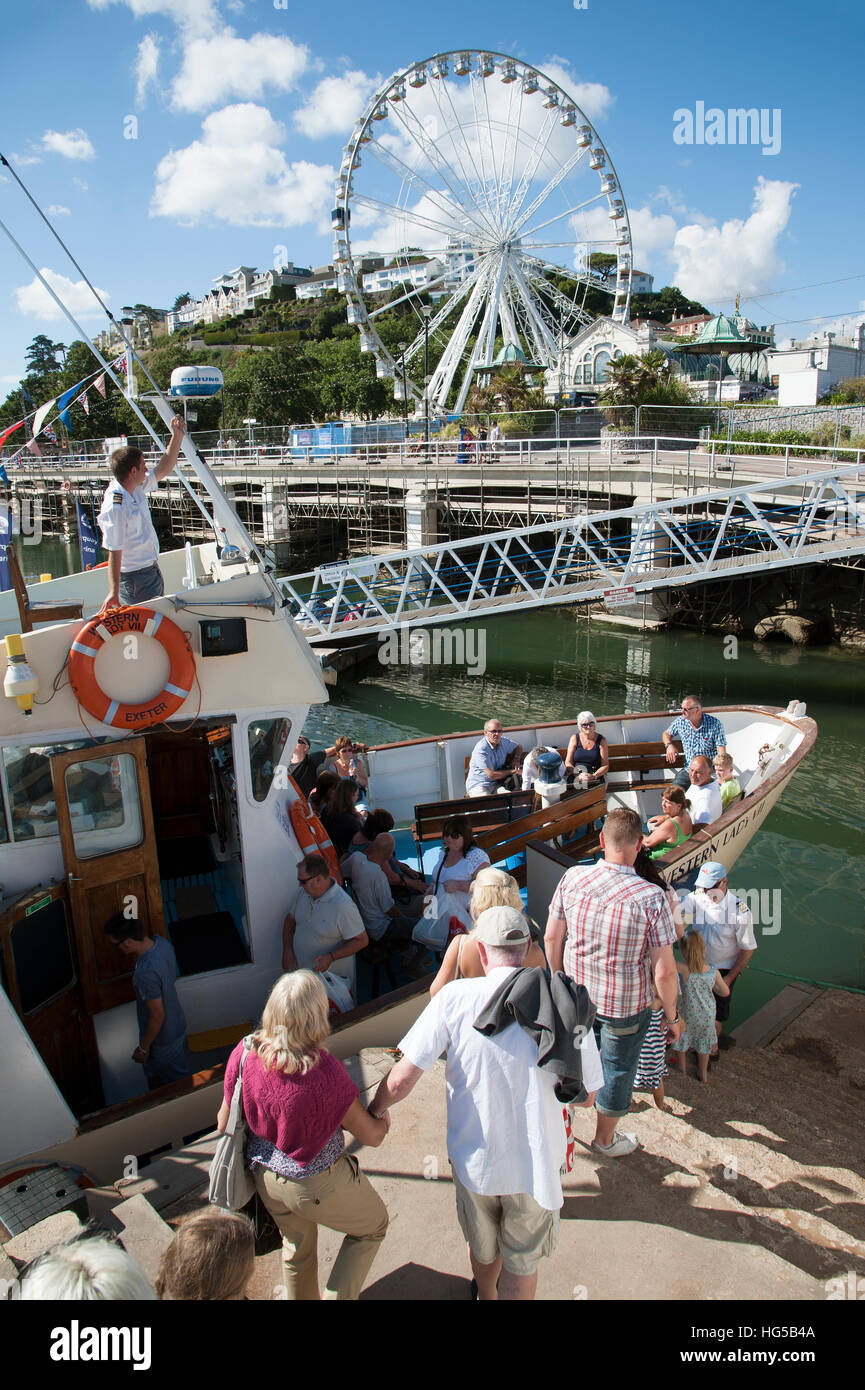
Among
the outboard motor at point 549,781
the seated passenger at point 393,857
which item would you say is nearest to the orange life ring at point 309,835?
the seated passenger at point 393,857

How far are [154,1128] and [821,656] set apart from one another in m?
23.0

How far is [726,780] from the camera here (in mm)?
7949

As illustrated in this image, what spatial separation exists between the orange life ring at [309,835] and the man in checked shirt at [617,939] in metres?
1.93

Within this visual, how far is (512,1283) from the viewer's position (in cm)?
303

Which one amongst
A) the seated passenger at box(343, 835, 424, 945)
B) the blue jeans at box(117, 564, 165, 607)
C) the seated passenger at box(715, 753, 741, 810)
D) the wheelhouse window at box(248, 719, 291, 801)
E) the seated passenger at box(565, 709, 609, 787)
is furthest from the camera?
the seated passenger at box(565, 709, 609, 787)

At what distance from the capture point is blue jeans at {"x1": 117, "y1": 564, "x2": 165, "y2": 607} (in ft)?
16.5

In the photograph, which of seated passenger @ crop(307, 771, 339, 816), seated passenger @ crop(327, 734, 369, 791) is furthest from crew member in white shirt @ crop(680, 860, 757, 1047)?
seated passenger @ crop(327, 734, 369, 791)

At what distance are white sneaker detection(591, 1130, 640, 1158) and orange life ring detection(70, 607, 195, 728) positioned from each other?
3.15 m

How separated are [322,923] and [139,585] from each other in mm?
2266

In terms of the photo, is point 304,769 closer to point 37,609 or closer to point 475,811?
point 475,811

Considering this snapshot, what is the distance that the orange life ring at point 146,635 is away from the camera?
4520 millimetres

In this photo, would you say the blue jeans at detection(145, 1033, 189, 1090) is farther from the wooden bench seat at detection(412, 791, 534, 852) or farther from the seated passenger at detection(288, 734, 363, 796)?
the wooden bench seat at detection(412, 791, 534, 852)
